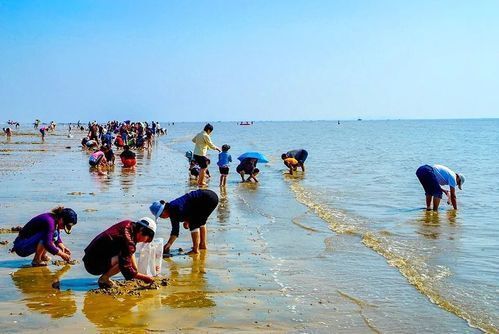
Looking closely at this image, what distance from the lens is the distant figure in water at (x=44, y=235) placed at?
7980 mm

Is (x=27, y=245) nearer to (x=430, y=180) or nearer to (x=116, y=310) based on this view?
(x=116, y=310)

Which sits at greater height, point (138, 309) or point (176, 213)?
point (176, 213)

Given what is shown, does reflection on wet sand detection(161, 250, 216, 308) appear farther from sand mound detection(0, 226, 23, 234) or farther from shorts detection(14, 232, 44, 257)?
sand mound detection(0, 226, 23, 234)

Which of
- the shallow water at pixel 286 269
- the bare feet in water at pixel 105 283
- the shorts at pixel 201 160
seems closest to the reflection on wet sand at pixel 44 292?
the shallow water at pixel 286 269

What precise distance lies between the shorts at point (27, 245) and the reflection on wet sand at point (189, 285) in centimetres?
189

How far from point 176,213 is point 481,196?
12.9 meters

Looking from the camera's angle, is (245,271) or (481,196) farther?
(481,196)

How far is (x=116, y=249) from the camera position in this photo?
7.32m

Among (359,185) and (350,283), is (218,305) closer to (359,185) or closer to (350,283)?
(350,283)

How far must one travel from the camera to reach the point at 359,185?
21.6 metres

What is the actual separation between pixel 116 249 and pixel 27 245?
1.69 meters

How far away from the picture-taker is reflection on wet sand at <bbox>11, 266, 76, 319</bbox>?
6449 millimetres

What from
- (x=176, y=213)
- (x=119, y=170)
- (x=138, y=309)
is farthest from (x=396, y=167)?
(x=138, y=309)

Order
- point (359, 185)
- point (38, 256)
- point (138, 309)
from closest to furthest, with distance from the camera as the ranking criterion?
1. point (138, 309)
2. point (38, 256)
3. point (359, 185)
